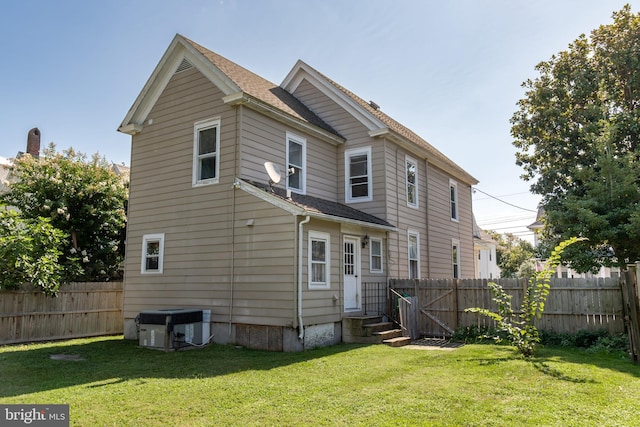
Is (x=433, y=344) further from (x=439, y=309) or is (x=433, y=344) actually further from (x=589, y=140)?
(x=589, y=140)

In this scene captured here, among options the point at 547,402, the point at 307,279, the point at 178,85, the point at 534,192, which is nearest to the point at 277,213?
the point at 307,279

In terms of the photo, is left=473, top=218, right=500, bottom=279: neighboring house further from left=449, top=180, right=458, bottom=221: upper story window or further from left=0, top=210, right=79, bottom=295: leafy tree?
left=0, top=210, right=79, bottom=295: leafy tree

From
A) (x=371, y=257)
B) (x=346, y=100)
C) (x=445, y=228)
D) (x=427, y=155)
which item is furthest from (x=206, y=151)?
(x=445, y=228)

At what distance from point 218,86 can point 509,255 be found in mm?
39294

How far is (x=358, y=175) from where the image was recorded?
14.3 metres

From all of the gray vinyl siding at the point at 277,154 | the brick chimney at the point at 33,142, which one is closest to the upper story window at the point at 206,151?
the gray vinyl siding at the point at 277,154

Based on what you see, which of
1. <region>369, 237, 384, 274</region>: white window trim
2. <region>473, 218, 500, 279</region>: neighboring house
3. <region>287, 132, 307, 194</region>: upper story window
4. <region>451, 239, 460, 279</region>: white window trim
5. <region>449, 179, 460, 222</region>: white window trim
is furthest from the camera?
<region>473, 218, 500, 279</region>: neighboring house

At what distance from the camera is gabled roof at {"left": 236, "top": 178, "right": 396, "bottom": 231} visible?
32.9ft

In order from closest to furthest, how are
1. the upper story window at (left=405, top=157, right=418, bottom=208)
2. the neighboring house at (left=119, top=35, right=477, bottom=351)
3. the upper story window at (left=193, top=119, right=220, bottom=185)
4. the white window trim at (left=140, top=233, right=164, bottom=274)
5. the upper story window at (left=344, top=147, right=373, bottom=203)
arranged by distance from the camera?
the neighboring house at (left=119, top=35, right=477, bottom=351)
the upper story window at (left=193, top=119, right=220, bottom=185)
the white window trim at (left=140, top=233, right=164, bottom=274)
the upper story window at (left=344, top=147, right=373, bottom=203)
the upper story window at (left=405, top=157, right=418, bottom=208)

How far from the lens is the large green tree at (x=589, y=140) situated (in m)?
13.8

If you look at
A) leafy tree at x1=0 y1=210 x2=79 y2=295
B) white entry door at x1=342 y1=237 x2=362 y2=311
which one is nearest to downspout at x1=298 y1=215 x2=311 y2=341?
white entry door at x1=342 y1=237 x2=362 y2=311

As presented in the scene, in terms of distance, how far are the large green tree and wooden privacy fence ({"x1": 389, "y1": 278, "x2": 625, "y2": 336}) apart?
3937mm

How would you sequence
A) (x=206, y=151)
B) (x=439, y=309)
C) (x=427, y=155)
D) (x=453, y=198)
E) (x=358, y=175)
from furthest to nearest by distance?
(x=453, y=198) → (x=427, y=155) → (x=358, y=175) → (x=439, y=309) → (x=206, y=151)

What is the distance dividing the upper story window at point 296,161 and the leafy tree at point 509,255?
30.5 meters
